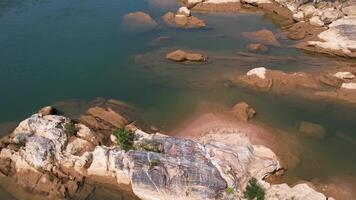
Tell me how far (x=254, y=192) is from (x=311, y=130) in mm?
10547

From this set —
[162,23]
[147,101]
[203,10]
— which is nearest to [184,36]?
[162,23]

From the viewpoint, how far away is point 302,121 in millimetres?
36469

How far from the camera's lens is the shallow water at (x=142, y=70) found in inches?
1435

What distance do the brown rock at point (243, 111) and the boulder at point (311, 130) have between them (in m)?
4.18

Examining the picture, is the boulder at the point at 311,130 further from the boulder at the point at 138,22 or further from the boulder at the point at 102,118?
the boulder at the point at 138,22

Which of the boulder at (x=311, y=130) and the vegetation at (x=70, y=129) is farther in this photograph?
the boulder at (x=311, y=130)

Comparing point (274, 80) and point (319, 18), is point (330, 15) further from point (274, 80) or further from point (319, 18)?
point (274, 80)

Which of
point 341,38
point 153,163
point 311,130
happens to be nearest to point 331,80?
point 341,38

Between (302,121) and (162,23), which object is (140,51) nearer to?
(162,23)

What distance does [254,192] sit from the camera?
27250 millimetres

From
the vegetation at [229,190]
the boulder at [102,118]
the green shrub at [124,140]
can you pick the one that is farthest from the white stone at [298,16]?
the vegetation at [229,190]

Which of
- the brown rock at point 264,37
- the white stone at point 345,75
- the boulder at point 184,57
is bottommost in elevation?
the white stone at point 345,75

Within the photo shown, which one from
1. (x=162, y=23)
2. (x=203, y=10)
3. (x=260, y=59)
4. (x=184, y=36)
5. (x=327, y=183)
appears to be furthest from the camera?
(x=203, y=10)

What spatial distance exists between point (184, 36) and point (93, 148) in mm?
24626
